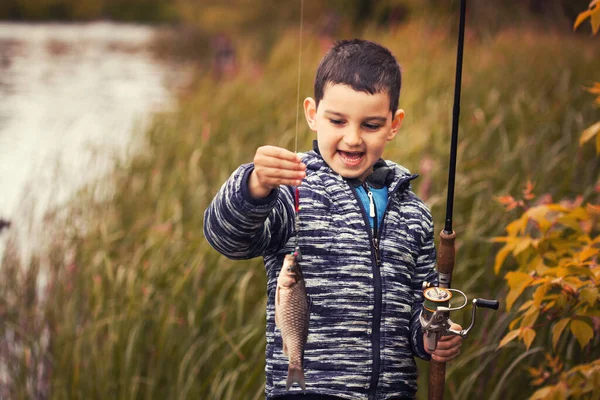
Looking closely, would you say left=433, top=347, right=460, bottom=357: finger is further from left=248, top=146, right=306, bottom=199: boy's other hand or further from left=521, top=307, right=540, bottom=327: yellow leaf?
left=248, top=146, right=306, bottom=199: boy's other hand

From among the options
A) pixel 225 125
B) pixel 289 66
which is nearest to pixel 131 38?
pixel 289 66

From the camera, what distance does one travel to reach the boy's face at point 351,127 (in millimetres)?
1574

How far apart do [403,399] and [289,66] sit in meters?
6.11

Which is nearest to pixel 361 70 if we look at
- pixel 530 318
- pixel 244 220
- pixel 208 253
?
pixel 244 220

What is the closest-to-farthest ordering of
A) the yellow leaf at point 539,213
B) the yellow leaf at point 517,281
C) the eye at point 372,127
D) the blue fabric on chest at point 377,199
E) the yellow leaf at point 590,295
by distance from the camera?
the eye at point 372,127 → the blue fabric on chest at point 377,199 → the yellow leaf at point 590,295 → the yellow leaf at point 517,281 → the yellow leaf at point 539,213

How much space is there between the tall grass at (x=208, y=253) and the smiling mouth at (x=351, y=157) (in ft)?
3.54

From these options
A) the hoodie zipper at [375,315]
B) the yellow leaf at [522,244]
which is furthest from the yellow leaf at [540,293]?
the hoodie zipper at [375,315]

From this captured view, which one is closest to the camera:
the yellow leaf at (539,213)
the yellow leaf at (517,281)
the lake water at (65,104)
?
the yellow leaf at (517,281)

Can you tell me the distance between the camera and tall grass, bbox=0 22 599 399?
2.93 meters

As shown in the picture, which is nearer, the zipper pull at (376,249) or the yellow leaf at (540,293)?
the zipper pull at (376,249)

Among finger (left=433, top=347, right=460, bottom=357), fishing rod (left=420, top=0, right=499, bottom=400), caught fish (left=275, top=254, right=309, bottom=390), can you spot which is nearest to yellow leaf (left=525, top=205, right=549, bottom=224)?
fishing rod (left=420, top=0, right=499, bottom=400)

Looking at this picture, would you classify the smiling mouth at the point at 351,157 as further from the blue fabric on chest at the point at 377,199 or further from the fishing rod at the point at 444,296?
the fishing rod at the point at 444,296

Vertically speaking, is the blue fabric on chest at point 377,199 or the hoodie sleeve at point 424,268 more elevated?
the blue fabric on chest at point 377,199

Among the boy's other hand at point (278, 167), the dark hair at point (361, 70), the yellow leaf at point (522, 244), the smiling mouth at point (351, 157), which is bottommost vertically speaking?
the yellow leaf at point (522, 244)
